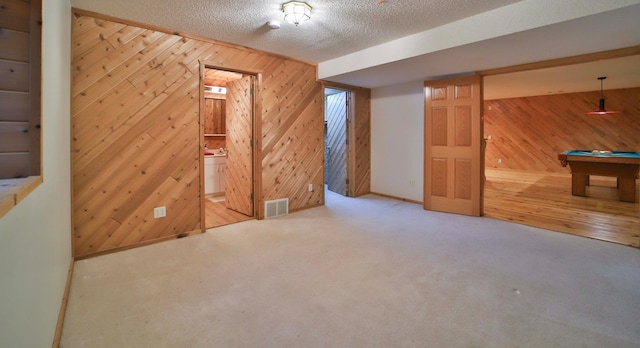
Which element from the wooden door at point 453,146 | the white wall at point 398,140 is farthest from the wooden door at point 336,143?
the wooden door at point 453,146

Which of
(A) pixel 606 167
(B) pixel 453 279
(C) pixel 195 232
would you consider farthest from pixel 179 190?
(A) pixel 606 167

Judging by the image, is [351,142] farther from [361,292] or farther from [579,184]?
[579,184]

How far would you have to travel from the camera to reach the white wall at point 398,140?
543 cm

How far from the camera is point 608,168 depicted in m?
5.36

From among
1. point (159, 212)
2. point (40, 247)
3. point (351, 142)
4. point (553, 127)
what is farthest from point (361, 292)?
point (553, 127)

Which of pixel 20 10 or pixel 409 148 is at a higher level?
pixel 20 10

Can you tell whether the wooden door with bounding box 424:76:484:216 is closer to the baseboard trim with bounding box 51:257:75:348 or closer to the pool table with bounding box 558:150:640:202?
the pool table with bounding box 558:150:640:202

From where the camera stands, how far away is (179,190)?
3.58 metres

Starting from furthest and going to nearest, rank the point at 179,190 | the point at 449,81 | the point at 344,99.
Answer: the point at 344,99
the point at 449,81
the point at 179,190

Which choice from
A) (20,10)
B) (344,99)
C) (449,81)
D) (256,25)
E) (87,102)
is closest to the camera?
(20,10)

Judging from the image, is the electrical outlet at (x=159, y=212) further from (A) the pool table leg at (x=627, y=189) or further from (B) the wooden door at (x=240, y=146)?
(A) the pool table leg at (x=627, y=189)

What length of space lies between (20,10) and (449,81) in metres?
4.67

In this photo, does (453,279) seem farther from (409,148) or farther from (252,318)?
(409,148)

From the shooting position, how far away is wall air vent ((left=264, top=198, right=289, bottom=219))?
14.7 feet
